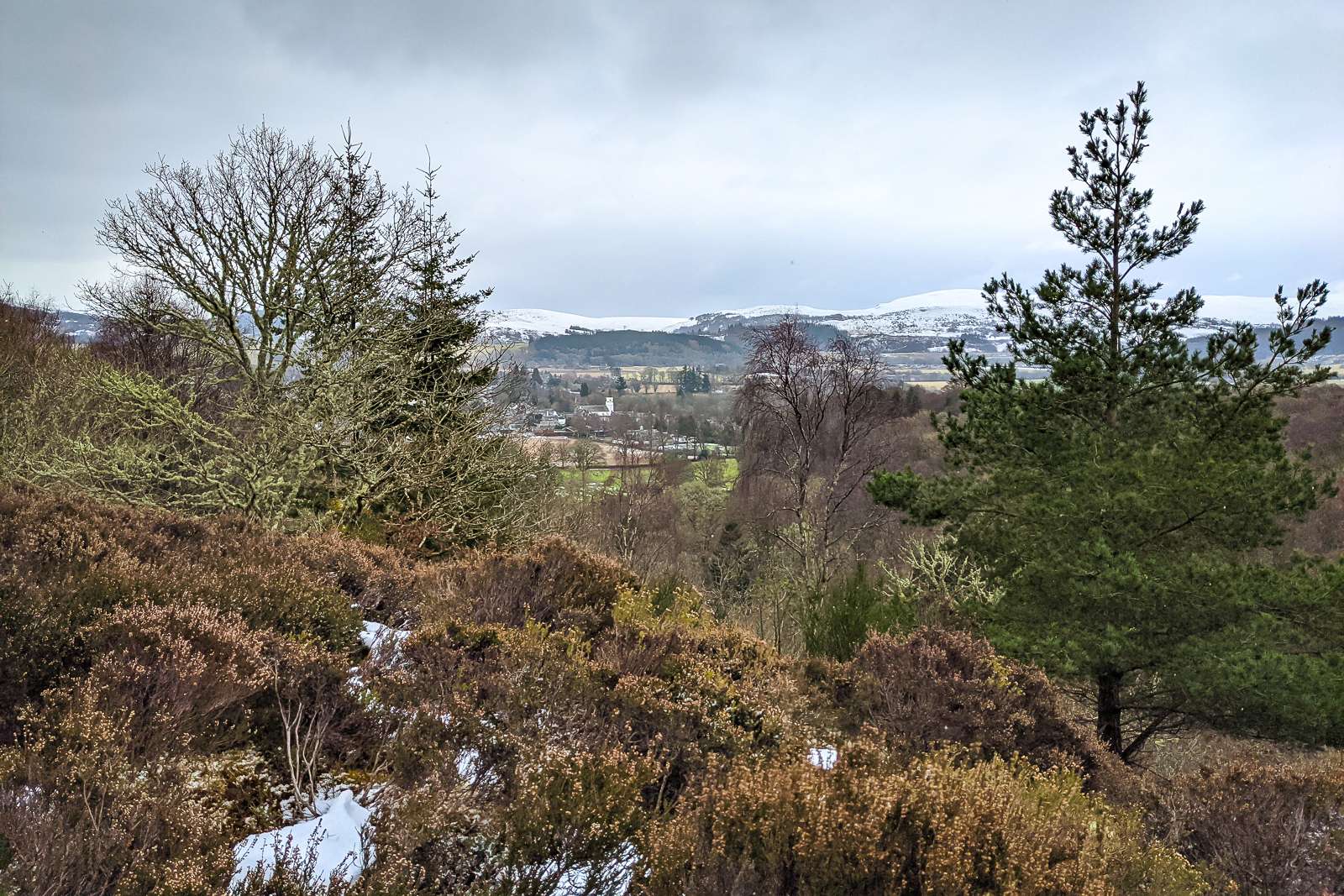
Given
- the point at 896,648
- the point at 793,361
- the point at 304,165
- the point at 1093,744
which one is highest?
the point at 304,165

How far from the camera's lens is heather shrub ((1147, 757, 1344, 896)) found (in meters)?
3.78

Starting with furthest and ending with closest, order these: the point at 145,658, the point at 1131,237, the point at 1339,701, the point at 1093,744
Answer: the point at 1131,237
the point at 1339,701
the point at 1093,744
the point at 145,658

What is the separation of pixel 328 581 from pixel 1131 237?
11.1 meters

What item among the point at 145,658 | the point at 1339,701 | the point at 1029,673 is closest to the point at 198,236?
the point at 145,658

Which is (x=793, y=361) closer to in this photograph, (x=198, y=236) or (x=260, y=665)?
(x=198, y=236)

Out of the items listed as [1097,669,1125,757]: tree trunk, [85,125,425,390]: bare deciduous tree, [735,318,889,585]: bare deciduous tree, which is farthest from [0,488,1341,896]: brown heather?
[735,318,889,585]: bare deciduous tree

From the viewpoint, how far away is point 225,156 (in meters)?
10.6

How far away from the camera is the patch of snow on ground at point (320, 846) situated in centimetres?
244

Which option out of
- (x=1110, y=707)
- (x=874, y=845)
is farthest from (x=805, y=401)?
(x=874, y=845)

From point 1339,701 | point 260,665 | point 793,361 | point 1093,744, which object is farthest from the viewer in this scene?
point 793,361

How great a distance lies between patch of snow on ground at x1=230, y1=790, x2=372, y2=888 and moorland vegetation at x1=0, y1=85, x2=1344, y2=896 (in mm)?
42

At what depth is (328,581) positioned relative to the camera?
5.66 meters

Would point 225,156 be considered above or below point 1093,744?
above

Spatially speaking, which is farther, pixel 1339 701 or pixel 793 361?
pixel 793 361
